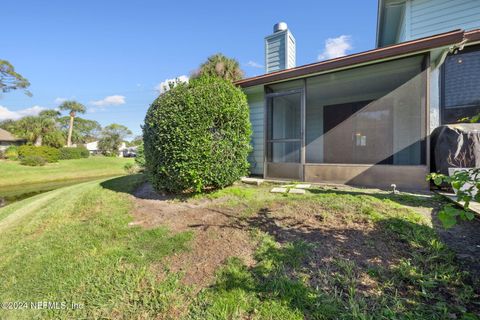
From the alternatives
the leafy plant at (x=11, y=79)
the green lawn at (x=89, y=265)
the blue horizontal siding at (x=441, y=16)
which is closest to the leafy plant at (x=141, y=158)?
the green lawn at (x=89, y=265)

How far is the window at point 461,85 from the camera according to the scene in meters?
4.52

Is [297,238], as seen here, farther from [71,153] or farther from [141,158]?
[71,153]

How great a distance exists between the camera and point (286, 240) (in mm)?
2350

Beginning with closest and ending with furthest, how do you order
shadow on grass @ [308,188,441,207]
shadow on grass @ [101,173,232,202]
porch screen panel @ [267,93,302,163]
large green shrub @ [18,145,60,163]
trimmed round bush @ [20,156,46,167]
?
shadow on grass @ [308,188,441,207] → shadow on grass @ [101,173,232,202] → porch screen panel @ [267,93,302,163] → trimmed round bush @ [20,156,46,167] → large green shrub @ [18,145,60,163]

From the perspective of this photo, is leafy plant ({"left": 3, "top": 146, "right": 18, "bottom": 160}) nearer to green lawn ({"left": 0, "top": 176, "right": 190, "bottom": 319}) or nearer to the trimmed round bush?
the trimmed round bush

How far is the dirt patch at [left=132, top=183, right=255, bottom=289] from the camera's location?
6.87 ft

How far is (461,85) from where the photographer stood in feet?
15.4

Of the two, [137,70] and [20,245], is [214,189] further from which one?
[137,70]

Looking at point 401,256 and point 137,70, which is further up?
point 137,70

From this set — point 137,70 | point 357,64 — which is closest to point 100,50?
point 137,70

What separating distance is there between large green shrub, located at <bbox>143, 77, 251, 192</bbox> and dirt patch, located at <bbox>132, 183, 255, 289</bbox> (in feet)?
1.54

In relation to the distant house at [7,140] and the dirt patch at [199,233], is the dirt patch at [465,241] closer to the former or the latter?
the dirt patch at [199,233]

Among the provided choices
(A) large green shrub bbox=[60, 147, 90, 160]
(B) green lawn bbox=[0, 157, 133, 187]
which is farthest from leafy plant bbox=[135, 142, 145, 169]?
(A) large green shrub bbox=[60, 147, 90, 160]

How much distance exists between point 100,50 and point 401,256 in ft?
56.7
